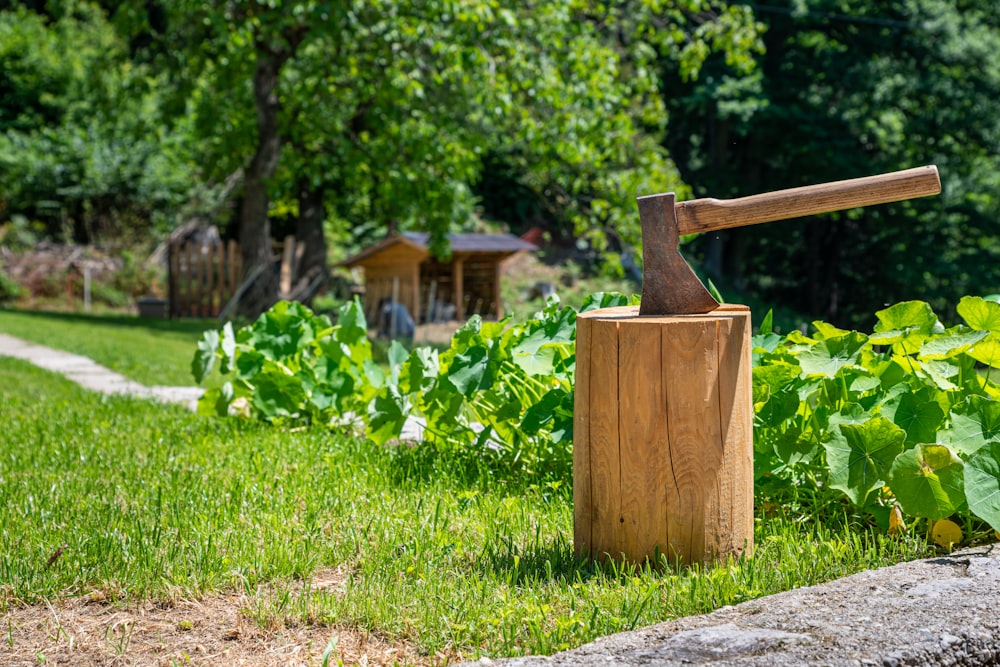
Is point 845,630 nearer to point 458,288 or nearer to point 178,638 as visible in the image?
point 178,638

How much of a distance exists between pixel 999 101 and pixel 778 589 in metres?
20.5

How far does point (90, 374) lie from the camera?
757cm

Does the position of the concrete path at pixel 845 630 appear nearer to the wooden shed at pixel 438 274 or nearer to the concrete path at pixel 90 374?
the concrete path at pixel 90 374

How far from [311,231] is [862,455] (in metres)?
15.2

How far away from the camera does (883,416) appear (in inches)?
108

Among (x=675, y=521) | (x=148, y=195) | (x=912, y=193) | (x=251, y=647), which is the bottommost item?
(x=251, y=647)

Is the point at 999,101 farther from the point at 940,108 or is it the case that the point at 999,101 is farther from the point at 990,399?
the point at 990,399

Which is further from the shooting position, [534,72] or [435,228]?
[435,228]

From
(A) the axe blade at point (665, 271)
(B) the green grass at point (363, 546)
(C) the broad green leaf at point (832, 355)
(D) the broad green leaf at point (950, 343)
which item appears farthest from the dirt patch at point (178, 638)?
(D) the broad green leaf at point (950, 343)

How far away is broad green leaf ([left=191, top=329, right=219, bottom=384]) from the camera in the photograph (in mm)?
4422

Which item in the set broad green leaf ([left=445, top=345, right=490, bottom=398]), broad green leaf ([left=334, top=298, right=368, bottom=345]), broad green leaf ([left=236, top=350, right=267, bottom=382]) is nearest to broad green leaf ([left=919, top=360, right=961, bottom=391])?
broad green leaf ([left=445, top=345, right=490, bottom=398])

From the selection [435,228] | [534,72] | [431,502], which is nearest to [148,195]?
[435,228]

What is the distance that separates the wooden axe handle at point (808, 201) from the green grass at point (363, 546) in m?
0.86

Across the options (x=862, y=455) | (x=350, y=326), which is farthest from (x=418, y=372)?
(x=862, y=455)
